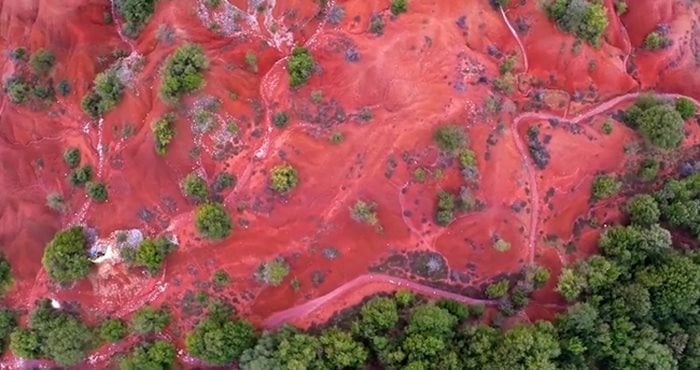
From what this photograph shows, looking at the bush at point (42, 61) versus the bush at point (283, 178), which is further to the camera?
the bush at point (42, 61)

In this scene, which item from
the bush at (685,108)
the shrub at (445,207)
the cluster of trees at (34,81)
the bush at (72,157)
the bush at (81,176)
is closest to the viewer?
the shrub at (445,207)

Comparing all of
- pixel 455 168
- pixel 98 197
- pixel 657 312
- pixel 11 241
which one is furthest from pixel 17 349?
pixel 657 312

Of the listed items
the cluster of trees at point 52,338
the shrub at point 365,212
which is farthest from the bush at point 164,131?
the shrub at point 365,212

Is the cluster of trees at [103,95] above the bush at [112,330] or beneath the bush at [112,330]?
above

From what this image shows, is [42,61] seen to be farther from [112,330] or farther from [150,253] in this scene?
[112,330]

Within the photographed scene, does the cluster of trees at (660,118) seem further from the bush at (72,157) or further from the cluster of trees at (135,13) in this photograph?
the bush at (72,157)

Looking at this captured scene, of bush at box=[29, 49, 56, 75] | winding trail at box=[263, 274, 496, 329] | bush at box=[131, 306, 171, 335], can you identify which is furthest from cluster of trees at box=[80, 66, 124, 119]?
winding trail at box=[263, 274, 496, 329]

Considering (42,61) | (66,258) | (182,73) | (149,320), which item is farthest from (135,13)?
(149,320)
